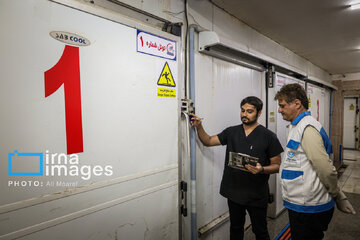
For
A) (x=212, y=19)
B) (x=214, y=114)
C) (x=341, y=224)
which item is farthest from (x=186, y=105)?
(x=341, y=224)

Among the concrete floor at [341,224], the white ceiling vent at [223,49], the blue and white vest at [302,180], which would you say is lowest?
the concrete floor at [341,224]

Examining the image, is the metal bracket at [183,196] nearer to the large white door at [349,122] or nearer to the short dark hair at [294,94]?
the short dark hair at [294,94]

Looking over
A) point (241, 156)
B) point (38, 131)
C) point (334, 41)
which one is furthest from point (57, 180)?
point (334, 41)

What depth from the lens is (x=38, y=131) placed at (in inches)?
34.1

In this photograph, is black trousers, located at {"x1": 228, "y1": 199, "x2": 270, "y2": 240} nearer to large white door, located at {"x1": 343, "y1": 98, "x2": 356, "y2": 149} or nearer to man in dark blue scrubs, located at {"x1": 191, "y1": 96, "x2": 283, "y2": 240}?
man in dark blue scrubs, located at {"x1": 191, "y1": 96, "x2": 283, "y2": 240}

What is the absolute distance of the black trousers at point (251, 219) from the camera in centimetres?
162

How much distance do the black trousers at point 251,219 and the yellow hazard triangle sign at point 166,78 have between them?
1.11 meters

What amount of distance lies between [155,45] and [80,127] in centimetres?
69

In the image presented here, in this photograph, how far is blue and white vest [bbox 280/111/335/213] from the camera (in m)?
1.31

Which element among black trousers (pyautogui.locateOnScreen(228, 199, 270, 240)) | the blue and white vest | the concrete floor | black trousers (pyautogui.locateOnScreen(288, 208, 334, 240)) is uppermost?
the blue and white vest

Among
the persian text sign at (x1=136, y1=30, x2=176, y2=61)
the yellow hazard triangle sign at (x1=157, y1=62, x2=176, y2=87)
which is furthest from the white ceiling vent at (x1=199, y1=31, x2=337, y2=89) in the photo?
the yellow hazard triangle sign at (x1=157, y1=62, x2=176, y2=87)

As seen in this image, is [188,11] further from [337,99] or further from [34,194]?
[337,99]

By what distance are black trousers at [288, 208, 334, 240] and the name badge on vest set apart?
1.07 feet

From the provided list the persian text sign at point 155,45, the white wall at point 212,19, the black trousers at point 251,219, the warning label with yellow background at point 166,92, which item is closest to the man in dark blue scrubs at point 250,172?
the black trousers at point 251,219
